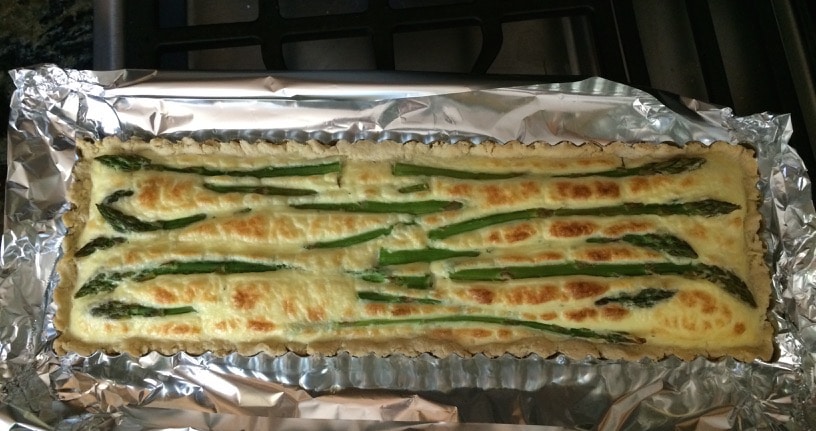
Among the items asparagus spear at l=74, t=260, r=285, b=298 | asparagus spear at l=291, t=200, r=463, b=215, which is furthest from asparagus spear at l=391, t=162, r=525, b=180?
asparagus spear at l=74, t=260, r=285, b=298

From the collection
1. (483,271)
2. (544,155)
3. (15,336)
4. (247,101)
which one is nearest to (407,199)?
(483,271)

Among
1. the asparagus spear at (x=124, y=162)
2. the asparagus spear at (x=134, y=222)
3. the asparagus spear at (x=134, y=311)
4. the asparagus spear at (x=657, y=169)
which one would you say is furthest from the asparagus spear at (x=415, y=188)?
the asparagus spear at (x=124, y=162)

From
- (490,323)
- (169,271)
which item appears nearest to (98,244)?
(169,271)

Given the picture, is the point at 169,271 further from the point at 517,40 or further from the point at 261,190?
the point at 517,40

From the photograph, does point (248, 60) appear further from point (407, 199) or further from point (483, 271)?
point (483, 271)

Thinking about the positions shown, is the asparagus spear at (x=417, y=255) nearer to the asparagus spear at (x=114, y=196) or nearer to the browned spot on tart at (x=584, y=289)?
the browned spot on tart at (x=584, y=289)

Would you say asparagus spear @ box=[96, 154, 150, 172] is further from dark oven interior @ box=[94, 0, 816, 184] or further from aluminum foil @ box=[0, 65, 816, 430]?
dark oven interior @ box=[94, 0, 816, 184]

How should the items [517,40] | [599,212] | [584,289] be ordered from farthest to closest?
[517,40]
[599,212]
[584,289]
